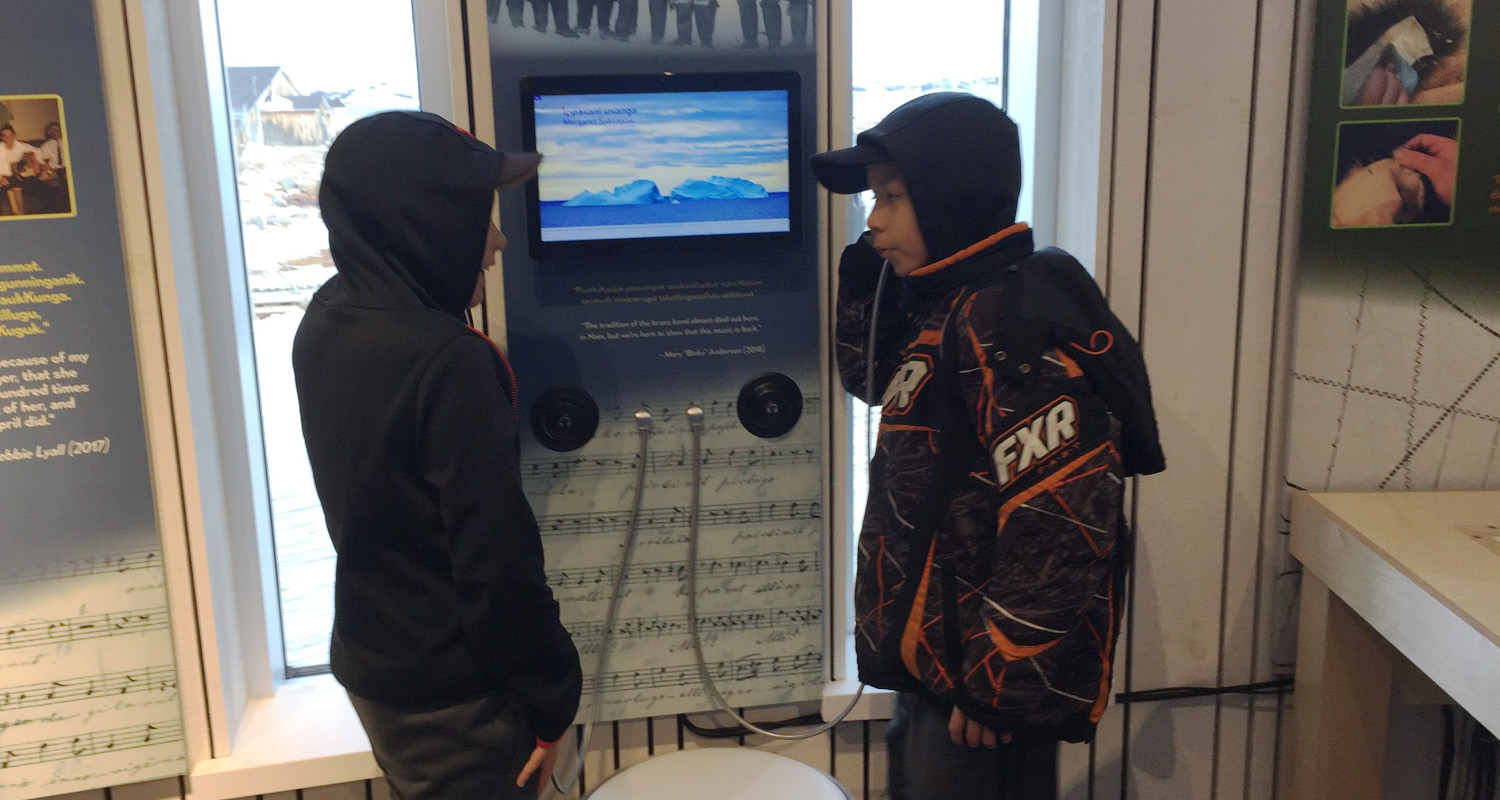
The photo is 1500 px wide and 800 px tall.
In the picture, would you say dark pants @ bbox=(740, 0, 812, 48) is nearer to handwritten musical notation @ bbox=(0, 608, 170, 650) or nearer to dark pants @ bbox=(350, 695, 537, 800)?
dark pants @ bbox=(350, 695, 537, 800)

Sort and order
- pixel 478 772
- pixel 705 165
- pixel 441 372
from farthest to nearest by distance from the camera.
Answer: pixel 705 165
pixel 478 772
pixel 441 372

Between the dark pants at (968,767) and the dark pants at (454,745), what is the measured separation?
528mm

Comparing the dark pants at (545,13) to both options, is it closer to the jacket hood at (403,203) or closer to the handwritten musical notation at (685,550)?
the jacket hood at (403,203)

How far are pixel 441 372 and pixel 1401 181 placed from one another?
60.3 inches

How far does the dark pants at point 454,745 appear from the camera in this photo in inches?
50.1

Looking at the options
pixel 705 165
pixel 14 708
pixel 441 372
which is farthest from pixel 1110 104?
pixel 14 708

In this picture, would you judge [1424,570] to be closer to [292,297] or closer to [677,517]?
[677,517]

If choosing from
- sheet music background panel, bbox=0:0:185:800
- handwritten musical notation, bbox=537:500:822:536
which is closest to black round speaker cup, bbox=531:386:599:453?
handwritten musical notation, bbox=537:500:822:536

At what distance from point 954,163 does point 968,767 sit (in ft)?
2.55

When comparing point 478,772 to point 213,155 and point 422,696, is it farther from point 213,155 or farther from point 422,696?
point 213,155

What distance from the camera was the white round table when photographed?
5.02 feet

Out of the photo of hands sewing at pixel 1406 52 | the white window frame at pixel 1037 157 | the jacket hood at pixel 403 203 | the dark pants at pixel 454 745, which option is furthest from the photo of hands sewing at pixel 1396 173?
the dark pants at pixel 454 745

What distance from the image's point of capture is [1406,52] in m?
1.62

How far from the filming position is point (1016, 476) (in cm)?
121
